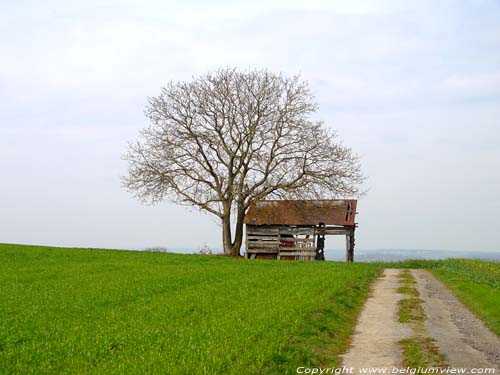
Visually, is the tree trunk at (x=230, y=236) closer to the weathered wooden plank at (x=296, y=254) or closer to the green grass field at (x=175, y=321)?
the weathered wooden plank at (x=296, y=254)

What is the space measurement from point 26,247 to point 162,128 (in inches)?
522

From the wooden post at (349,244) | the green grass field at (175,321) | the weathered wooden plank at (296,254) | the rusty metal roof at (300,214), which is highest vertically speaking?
the rusty metal roof at (300,214)

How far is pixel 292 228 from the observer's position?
5059 cm

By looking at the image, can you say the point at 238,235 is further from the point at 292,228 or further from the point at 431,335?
the point at 431,335

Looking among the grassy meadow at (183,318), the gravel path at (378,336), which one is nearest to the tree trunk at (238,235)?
the grassy meadow at (183,318)

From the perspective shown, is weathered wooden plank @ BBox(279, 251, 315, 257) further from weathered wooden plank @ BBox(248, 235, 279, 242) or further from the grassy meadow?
the grassy meadow

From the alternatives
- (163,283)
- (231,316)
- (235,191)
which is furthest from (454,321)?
(235,191)

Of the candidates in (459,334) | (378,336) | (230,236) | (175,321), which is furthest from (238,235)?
(378,336)

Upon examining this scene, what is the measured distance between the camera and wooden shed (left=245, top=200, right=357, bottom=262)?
50094 millimetres

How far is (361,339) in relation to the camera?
1322cm

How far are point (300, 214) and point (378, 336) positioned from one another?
121 feet

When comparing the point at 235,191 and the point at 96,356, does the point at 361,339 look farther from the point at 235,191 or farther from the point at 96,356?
the point at 235,191

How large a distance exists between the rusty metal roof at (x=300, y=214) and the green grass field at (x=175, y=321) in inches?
834

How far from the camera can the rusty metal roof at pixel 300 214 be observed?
50000mm
